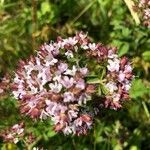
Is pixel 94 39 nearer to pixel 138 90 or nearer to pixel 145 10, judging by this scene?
pixel 145 10

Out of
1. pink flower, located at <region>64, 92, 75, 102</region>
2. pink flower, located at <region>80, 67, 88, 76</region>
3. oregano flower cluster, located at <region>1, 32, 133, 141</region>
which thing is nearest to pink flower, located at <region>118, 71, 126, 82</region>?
oregano flower cluster, located at <region>1, 32, 133, 141</region>

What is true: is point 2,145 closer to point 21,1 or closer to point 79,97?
point 79,97

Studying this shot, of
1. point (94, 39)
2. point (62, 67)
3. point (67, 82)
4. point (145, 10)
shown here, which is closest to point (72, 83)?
point (67, 82)

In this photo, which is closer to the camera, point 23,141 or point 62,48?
point 62,48

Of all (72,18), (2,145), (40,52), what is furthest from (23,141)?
(72,18)

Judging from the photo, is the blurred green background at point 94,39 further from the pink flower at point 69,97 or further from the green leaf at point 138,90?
the pink flower at point 69,97

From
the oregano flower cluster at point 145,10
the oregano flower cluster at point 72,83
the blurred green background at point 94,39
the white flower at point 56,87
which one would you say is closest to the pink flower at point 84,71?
the oregano flower cluster at point 72,83
